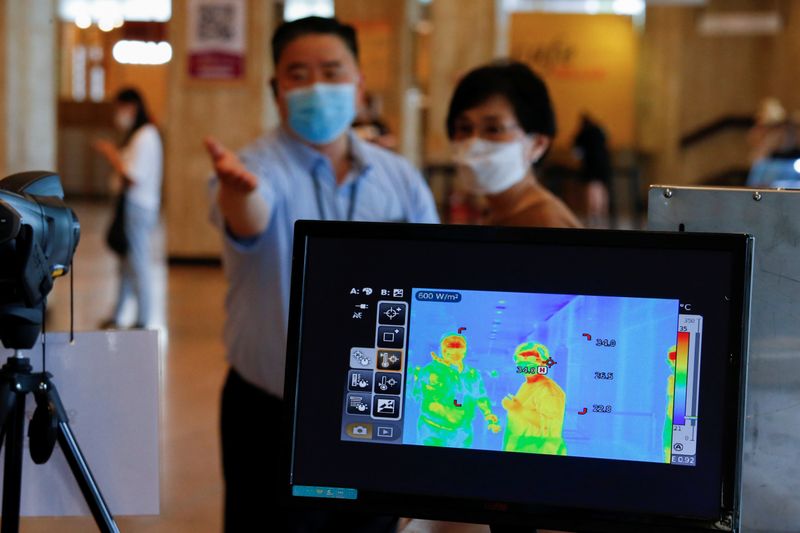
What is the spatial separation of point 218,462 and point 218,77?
25.7 ft

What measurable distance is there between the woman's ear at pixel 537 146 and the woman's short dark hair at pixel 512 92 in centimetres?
2

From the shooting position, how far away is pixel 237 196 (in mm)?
2262

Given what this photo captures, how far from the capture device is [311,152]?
2600 millimetres

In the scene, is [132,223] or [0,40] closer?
[132,223]

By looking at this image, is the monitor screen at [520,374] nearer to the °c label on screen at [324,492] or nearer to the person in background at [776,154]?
the °c label on screen at [324,492]

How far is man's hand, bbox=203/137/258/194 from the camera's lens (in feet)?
6.76

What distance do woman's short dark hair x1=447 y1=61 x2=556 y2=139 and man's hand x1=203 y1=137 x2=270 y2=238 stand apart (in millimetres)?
496

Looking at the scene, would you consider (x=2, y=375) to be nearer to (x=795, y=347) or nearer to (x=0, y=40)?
(x=795, y=347)

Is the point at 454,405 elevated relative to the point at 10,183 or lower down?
lower down

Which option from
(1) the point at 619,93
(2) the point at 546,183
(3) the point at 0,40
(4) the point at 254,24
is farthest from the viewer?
(1) the point at 619,93

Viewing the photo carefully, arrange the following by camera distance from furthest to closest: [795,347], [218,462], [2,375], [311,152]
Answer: [218,462], [311,152], [795,347], [2,375]

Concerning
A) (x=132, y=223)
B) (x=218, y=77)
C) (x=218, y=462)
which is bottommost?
(x=218, y=462)

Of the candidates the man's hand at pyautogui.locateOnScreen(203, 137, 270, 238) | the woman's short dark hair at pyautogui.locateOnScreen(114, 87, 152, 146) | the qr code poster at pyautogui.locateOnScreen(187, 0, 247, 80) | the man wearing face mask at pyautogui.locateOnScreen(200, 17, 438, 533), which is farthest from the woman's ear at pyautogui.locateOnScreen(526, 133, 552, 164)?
the qr code poster at pyautogui.locateOnScreen(187, 0, 247, 80)

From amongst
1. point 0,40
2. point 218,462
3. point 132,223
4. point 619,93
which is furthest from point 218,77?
point 619,93
